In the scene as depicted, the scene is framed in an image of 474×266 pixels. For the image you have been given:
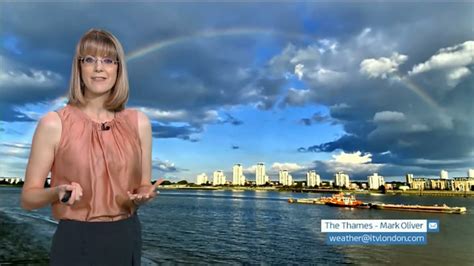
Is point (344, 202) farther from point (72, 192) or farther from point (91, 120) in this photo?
point (72, 192)

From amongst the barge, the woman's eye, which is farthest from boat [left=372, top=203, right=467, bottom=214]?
the woman's eye

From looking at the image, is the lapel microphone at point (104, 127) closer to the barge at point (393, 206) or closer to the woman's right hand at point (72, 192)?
the woman's right hand at point (72, 192)

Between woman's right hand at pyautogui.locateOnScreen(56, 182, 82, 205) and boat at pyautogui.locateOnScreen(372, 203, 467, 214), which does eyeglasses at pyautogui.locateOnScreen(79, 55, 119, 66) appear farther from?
boat at pyautogui.locateOnScreen(372, 203, 467, 214)

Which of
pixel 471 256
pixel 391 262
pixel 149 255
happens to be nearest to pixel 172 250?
pixel 149 255

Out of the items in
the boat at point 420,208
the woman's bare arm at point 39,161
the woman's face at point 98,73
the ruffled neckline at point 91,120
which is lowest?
the boat at point 420,208

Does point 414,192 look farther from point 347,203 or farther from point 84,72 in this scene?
point 84,72

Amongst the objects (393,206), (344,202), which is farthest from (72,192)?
(344,202)

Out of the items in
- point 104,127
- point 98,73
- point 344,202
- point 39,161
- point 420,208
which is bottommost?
point 420,208

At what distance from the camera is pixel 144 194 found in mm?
1581

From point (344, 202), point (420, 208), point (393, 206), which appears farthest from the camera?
point (344, 202)

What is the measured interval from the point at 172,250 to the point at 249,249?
6.63 meters

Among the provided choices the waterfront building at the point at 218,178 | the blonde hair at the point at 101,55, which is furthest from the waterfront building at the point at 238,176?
the blonde hair at the point at 101,55

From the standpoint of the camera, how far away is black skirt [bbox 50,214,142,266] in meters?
1.54

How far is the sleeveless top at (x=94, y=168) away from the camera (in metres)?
1.58
